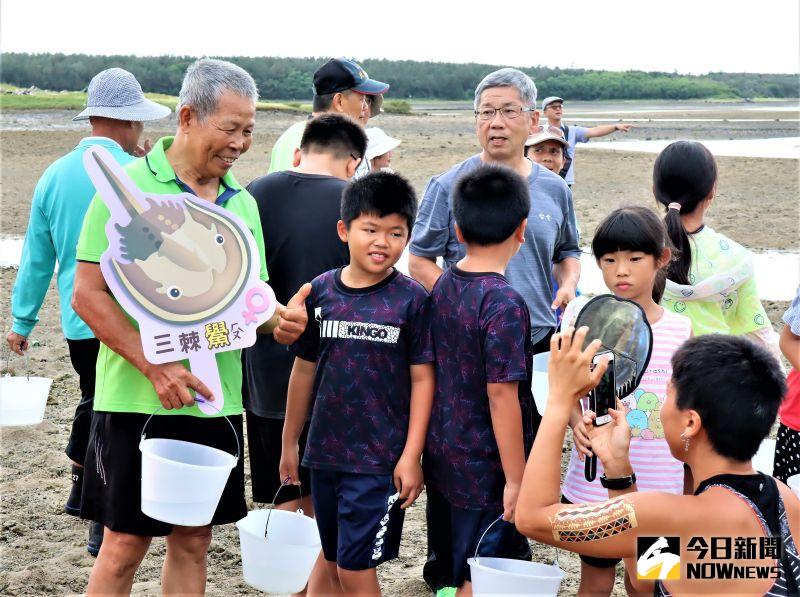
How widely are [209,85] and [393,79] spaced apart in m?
82.3

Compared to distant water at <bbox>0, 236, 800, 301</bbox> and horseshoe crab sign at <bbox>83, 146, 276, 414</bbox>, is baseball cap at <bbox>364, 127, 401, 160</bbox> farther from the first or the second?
distant water at <bbox>0, 236, 800, 301</bbox>

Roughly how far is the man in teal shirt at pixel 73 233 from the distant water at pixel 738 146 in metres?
18.1

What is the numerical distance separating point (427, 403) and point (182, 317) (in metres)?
0.87

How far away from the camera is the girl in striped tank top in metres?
3.40

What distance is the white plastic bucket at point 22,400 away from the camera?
19.7 ft

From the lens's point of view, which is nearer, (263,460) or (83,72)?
(263,460)

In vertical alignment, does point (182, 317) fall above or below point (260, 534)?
above

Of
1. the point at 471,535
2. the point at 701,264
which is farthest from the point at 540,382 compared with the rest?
the point at 471,535

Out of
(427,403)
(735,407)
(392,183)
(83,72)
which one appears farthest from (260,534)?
(83,72)

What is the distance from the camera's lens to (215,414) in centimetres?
334

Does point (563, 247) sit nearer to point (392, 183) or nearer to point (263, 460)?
point (392, 183)

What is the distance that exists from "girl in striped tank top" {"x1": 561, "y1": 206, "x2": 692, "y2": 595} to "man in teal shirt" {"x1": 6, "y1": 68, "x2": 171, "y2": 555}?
230 centimetres

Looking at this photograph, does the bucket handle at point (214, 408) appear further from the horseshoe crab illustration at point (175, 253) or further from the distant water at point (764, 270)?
the distant water at point (764, 270)

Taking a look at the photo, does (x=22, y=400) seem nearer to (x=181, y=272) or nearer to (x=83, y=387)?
(x=83, y=387)
